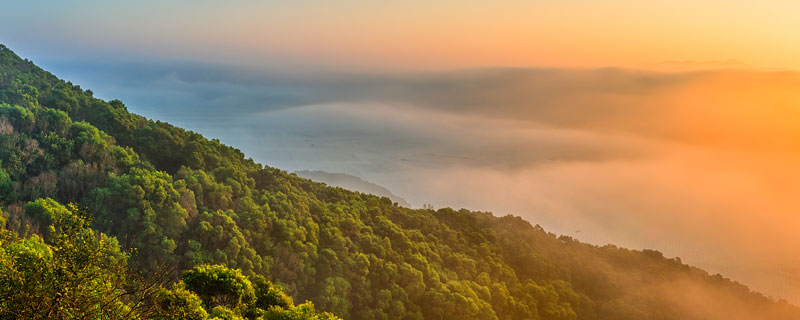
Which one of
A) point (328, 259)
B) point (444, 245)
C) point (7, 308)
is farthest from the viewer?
point (444, 245)

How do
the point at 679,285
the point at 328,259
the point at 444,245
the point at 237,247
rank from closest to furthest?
1. the point at 237,247
2. the point at 328,259
3. the point at 444,245
4. the point at 679,285

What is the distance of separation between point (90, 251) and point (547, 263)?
56879 mm

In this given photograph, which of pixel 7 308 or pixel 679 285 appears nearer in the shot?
pixel 7 308

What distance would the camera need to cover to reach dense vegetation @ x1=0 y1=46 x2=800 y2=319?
15422 millimetres

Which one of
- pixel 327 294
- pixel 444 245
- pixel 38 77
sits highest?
pixel 38 77

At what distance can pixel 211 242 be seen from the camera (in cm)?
3391

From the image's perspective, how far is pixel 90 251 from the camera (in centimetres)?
1203

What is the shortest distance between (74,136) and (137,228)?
10278 millimetres

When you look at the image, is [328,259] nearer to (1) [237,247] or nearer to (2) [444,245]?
(1) [237,247]

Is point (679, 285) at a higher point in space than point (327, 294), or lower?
higher

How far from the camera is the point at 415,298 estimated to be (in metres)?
41.7

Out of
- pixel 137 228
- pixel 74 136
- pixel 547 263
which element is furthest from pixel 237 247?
pixel 547 263

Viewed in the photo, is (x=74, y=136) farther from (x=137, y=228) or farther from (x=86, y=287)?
(x=86, y=287)

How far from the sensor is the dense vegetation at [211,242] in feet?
50.6
